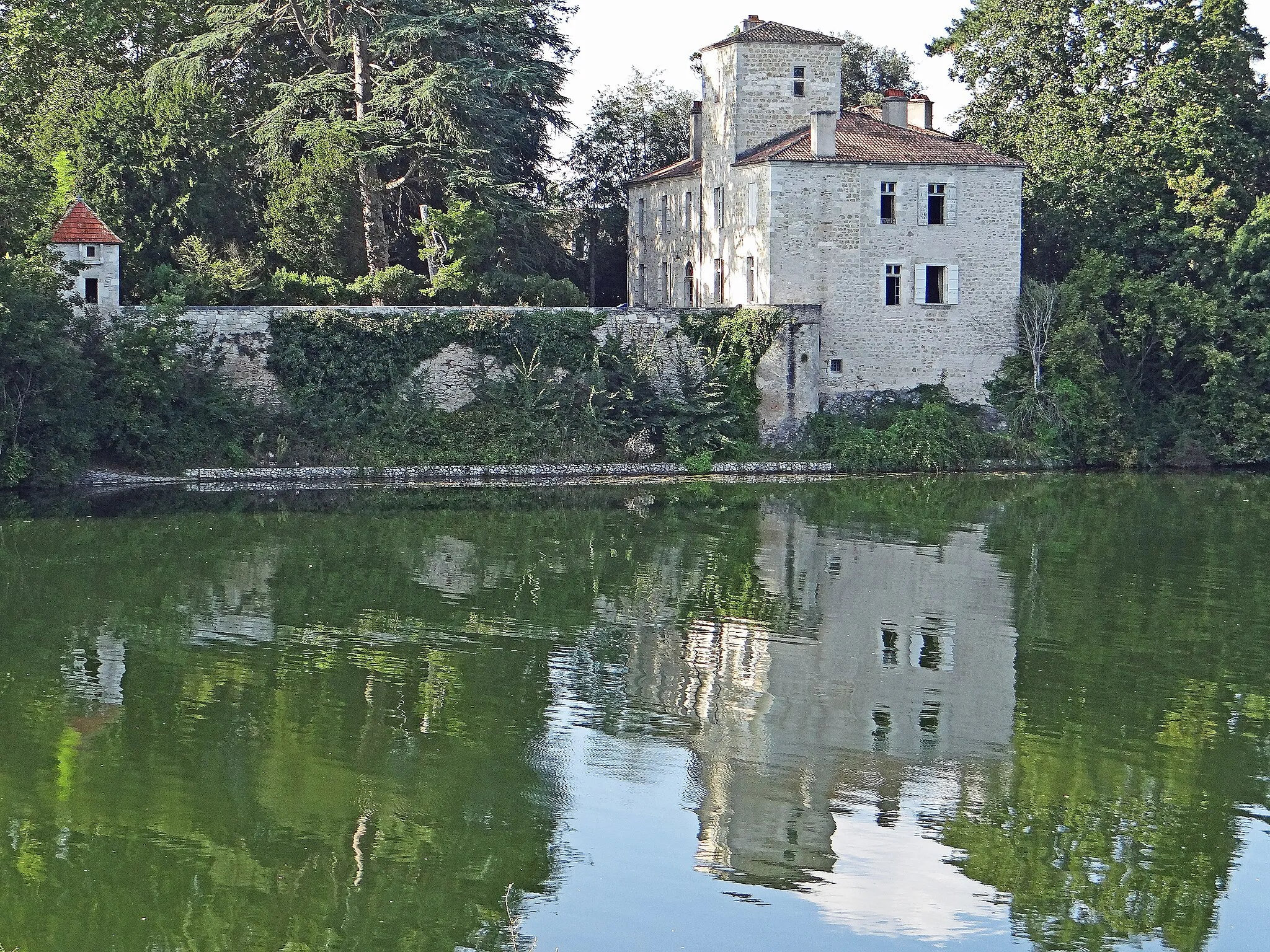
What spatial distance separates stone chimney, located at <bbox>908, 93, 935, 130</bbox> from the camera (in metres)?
41.4

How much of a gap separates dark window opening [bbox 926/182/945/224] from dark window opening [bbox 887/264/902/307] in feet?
4.24

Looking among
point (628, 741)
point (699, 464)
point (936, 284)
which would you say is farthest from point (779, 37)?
point (628, 741)

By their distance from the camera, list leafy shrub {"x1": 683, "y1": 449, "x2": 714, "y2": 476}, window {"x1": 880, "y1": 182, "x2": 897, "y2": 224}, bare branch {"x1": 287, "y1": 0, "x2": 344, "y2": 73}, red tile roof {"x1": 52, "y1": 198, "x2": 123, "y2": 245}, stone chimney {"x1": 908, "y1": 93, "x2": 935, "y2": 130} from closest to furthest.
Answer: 1. red tile roof {"x1": 52, "y1": 198, "x2": 123, "y2": 245}
2. leafy shrub {"x1": 683, "y1": 449, "x2": 714, "y2": 476}
3. window {"x1": 880, "y1": 182, "x2": 897, "y2": 224}
4. bare branch {"x1": 287, "y1": 0, "x2": 344, "y2": 73}
5. stone chimney {"x1": 908, "y1": 93, "x2": 935, "y2": 130}

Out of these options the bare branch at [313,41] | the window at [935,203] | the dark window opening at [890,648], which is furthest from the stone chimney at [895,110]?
the dark window opening at [890,648]

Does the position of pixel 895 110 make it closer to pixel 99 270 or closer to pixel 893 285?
pixel 893 285

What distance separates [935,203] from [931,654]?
21543 mm

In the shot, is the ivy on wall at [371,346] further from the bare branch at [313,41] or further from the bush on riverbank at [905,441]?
the bare branch at [313,41]

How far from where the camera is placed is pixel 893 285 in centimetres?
3834

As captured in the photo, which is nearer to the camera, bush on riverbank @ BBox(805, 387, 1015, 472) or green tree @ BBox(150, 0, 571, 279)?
bush on riverbank @ BBox(805, 387, 1015, 472)

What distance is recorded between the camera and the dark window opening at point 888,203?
124 ft

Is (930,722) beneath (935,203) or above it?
beneath

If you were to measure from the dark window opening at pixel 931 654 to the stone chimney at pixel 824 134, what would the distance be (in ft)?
66.0

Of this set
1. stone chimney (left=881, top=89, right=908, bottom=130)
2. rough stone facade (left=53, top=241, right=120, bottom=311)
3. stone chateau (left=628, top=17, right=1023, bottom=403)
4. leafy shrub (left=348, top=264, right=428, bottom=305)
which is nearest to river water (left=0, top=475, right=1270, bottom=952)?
rough stone facade (left=53, top=241, right=120, bottom=311)

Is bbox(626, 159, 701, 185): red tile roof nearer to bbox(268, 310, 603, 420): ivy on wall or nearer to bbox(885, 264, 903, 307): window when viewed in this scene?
bbox(885, 264, 903, 307): window
